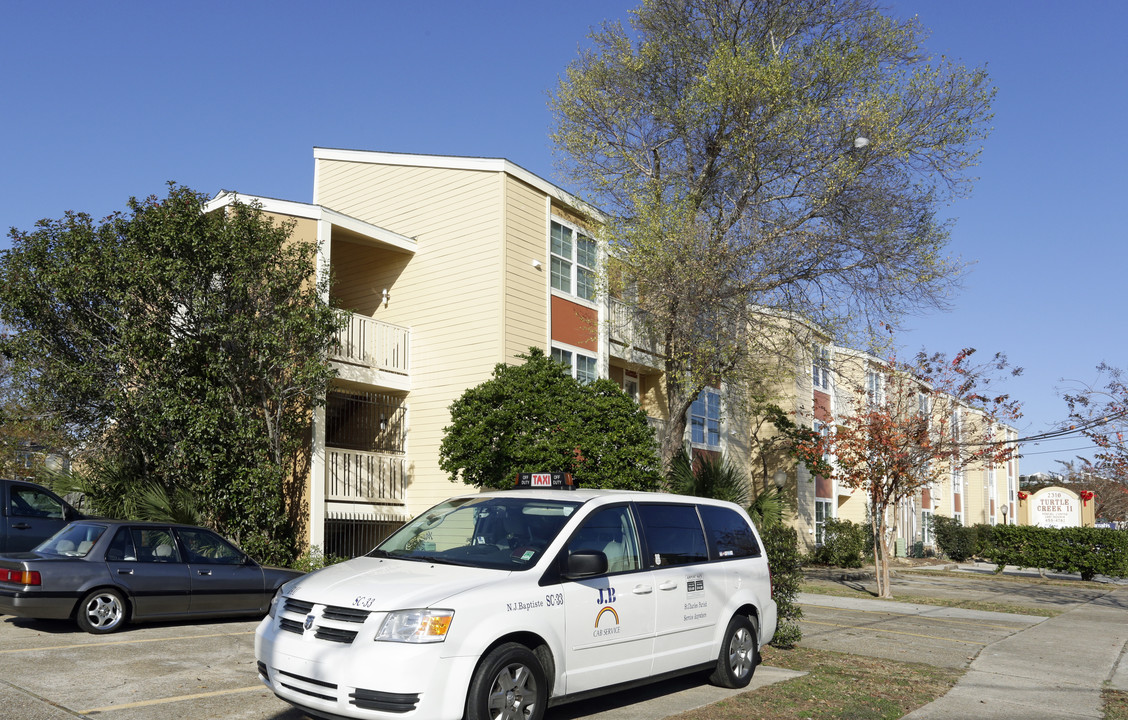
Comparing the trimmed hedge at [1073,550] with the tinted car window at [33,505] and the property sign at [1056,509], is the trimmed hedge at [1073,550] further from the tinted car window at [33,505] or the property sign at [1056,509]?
the tinted car window at [33,505]

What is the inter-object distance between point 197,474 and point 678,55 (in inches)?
539

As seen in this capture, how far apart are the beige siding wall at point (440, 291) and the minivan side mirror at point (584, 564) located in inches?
449

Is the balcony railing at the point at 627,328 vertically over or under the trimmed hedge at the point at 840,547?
over

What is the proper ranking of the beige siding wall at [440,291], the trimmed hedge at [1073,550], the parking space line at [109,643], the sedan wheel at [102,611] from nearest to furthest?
1. the parking space line at [109,643]
2. the sedan wheel at [102,611]
3. the beige siding wall at [440,291]
4. the trimmed hedge at [1073,550]

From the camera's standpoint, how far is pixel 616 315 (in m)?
21.7

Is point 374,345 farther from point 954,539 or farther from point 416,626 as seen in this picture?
point 954,539

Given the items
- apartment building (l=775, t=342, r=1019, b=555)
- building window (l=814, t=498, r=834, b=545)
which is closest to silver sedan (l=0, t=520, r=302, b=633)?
apartment building (l=775, t=342, r=1019, b=555)

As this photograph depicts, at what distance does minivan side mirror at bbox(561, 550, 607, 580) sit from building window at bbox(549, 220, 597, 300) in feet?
44.2

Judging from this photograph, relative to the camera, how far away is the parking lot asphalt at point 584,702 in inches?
270

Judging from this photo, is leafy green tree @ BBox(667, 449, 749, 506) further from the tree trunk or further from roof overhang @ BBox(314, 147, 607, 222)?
roof overhang @ BBox(314, 147, 607, 222)

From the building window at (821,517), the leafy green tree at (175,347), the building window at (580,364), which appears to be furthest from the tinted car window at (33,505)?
the building window at (821,517)

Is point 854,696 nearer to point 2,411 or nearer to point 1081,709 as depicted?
point 1081,709

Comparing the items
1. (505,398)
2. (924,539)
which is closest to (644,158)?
(505,398)

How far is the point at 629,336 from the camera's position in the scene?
22016mm
